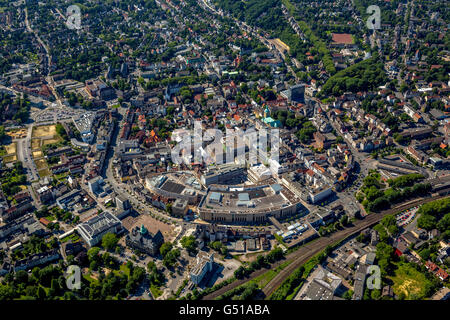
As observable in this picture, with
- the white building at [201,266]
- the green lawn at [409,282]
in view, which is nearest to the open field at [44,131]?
the white building at [201,266]

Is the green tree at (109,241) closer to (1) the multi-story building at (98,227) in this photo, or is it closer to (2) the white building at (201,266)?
(1) the multi-story building at (98,227)

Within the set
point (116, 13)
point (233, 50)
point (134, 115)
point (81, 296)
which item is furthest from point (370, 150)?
point (116, 13)

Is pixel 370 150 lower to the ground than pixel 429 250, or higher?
higher

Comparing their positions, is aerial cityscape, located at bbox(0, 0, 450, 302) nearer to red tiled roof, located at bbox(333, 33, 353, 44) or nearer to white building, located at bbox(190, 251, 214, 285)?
white building, located at bbox(190, 251, 214, 285)

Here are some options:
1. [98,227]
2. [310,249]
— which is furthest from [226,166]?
[98,227]

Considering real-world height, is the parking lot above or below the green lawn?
above

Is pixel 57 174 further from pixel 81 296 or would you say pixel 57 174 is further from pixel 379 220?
pixel 379 220

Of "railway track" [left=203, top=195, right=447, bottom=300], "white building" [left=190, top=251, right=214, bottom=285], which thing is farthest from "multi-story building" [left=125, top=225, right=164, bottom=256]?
"railway track" [left=203, top=195, right=447, bottom=300]
